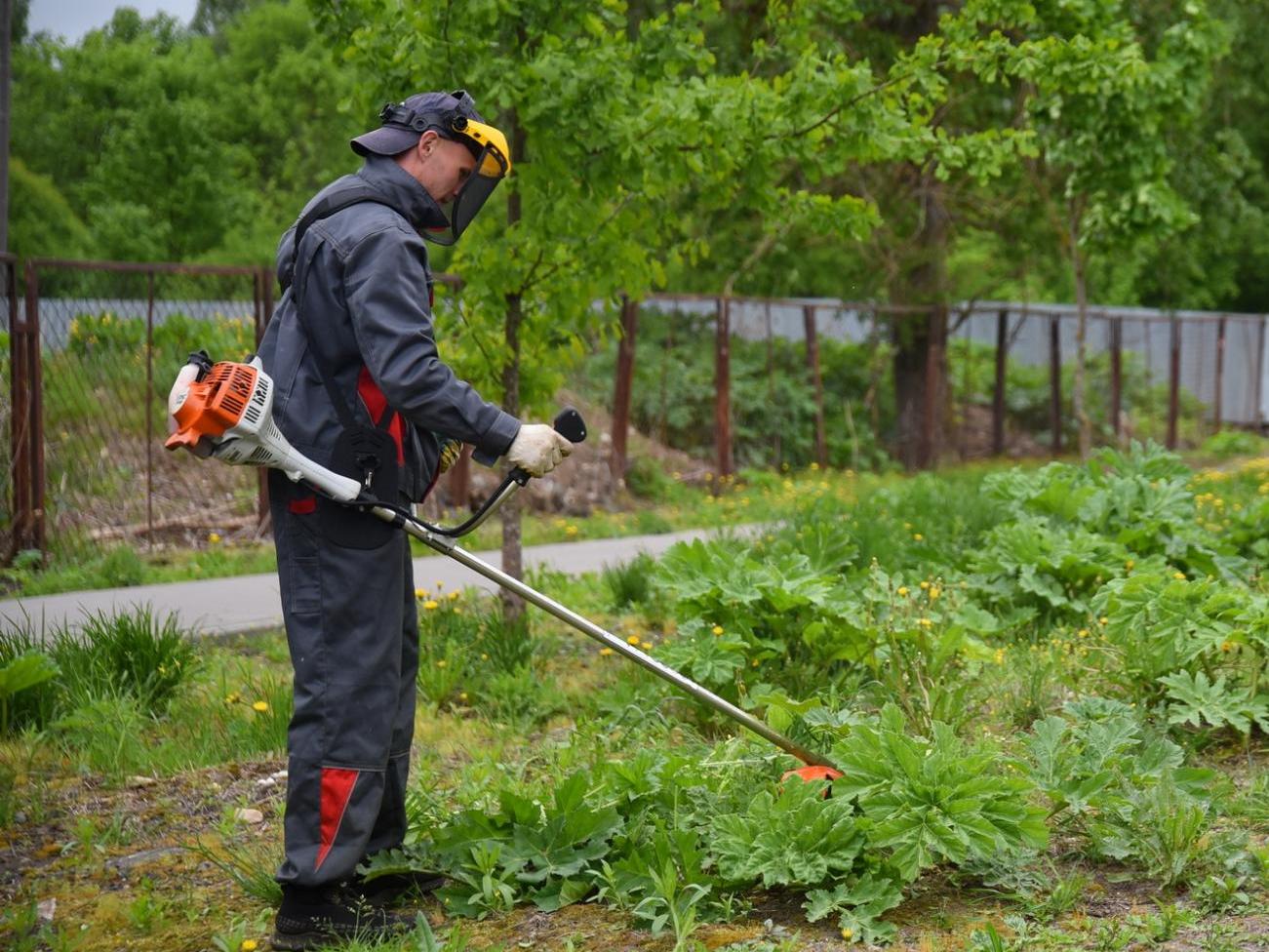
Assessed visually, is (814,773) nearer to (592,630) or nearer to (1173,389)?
(592,630)

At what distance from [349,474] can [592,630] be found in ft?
2.54

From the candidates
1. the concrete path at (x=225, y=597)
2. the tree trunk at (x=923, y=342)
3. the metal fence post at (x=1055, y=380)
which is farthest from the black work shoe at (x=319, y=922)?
the metal fence post at (x=1055, y=380)

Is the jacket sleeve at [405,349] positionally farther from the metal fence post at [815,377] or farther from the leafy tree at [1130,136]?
the metal fence post at [815,377]

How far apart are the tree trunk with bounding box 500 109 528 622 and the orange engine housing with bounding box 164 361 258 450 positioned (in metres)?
2.74

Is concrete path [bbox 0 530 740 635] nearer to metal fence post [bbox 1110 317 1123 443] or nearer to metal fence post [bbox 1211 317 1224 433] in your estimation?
metal fence post [bbox 1110 317 1123 443]

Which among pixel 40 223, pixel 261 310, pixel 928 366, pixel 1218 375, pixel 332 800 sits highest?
pixel 40 223

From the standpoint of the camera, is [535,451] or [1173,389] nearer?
[535,451]

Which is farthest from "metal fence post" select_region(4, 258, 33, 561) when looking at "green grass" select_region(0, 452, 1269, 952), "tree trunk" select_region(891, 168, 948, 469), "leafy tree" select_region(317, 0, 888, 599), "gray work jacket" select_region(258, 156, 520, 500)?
"tree trunk" select_region(891, 168, 948, 469)

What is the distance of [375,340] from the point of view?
3387 millimetres

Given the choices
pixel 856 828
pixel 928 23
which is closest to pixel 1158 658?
pixel 856 828

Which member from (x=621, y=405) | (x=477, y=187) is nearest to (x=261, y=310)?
(x=621, y=405)

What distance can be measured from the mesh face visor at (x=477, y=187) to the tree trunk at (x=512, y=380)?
226 centimetres

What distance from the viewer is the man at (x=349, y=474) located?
11.2 ft

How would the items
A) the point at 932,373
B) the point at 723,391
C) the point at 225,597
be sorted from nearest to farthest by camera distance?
the point at 225,597 → the point at 723,391 → the point at 932,373
